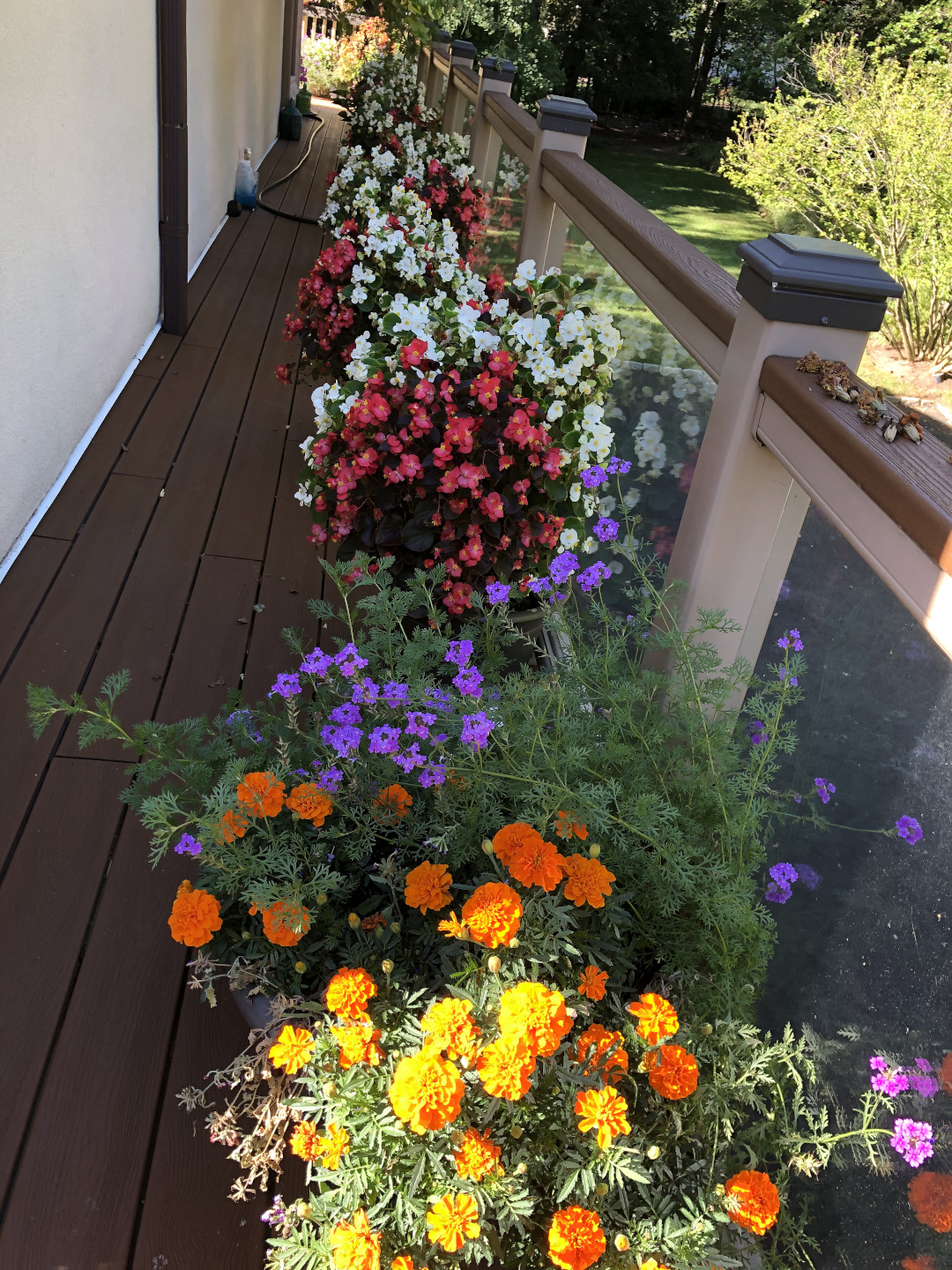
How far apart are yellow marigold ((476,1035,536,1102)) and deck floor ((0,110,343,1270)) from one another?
630mm

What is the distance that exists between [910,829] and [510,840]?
460mm

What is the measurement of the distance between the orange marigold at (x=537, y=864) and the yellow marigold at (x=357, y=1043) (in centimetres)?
23

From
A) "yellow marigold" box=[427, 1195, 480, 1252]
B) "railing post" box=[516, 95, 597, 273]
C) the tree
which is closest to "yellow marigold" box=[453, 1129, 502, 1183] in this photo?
"yellow marigold" box=[427, 1195, 480, 1252]

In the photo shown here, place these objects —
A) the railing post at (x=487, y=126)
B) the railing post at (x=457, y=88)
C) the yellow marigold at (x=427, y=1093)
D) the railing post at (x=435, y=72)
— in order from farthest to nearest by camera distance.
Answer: the railing post at (x=435, y=72)
the railing post at (x=457, y=88)
the railing post at (x=487, y=126)
the yellow marigold at (x=427, y=1093)

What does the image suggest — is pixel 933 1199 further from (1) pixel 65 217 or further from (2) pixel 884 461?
(1) pixel 65 217

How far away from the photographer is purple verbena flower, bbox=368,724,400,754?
126cm

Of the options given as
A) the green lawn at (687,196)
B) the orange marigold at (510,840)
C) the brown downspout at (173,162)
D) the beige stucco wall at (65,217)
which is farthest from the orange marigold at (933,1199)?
the green lawn at (687,196)

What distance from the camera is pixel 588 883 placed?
3.80 feet

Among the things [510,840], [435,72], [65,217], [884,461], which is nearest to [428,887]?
[510,840]

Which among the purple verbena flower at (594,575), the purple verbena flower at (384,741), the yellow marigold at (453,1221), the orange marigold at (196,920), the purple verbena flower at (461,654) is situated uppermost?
the purple verbena flower at (594,575)

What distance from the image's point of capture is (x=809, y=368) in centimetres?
127

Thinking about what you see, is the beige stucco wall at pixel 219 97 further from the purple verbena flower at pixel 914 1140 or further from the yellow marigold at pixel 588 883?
the purple verbena flower at pixel 914 1140

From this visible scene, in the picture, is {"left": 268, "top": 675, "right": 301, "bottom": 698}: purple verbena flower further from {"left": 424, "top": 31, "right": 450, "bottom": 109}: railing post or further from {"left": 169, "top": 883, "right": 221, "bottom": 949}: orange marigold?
{"left": 424, "top": 31, "right": 450, "bottom": 109}: railing post

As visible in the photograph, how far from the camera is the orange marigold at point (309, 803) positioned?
1247mm
